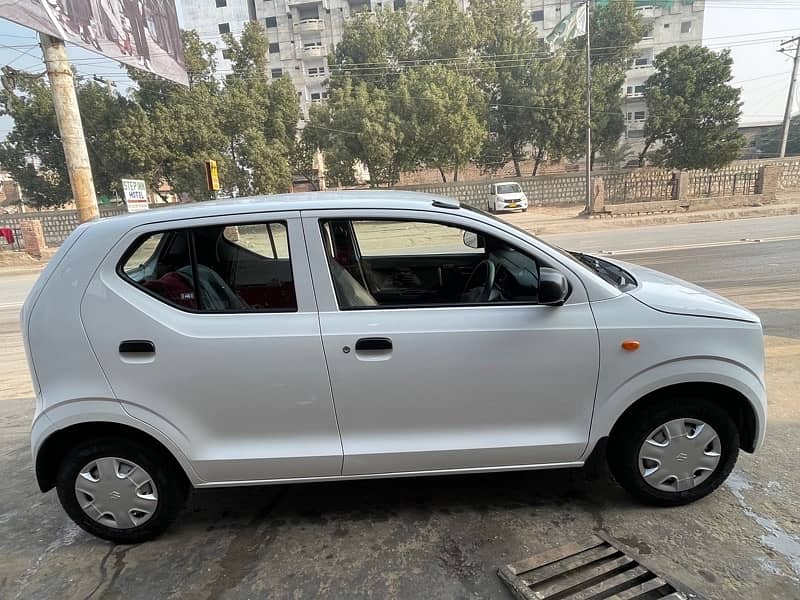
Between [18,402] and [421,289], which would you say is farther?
[18,402]

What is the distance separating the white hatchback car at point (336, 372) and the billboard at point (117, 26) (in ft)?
35.5

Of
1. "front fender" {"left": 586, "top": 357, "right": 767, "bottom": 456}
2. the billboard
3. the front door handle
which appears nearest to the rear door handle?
the front door handle

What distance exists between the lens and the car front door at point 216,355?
245 cm

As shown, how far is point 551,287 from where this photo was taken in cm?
239

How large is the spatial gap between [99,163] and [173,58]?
12.3 m

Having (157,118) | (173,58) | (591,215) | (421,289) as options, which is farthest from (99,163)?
(421,289)

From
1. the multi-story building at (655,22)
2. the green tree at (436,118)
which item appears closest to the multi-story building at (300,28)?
the multi-story building at (655,22)

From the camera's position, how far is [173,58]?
17.5 meters

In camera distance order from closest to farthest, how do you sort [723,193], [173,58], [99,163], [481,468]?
[481,468], [173,58], [99,163], [723,193]

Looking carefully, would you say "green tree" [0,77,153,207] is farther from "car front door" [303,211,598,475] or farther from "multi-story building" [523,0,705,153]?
"multi-story building" [523,0,705,153]

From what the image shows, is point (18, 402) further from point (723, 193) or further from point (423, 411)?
point (723, 193)

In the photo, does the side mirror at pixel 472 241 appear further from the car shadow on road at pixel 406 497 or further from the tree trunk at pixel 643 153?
the tree trunk at pixel 643 153

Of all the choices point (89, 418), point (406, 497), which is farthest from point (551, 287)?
point (89, 418)

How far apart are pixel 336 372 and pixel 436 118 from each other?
29.4 metres
